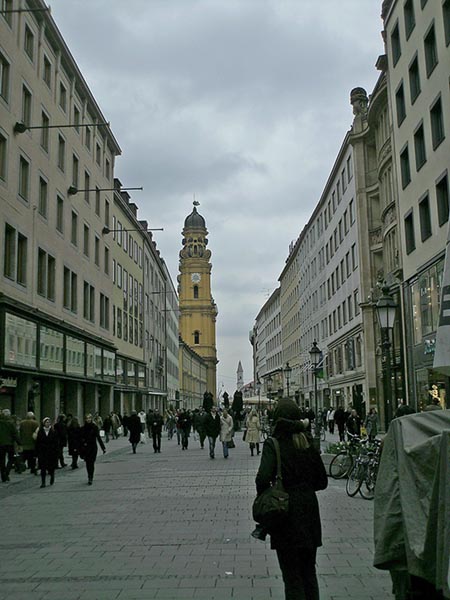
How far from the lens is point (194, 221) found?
143m

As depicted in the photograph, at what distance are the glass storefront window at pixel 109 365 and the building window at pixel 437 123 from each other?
942 inches

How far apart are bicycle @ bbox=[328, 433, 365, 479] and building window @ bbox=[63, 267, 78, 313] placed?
63.9 ft

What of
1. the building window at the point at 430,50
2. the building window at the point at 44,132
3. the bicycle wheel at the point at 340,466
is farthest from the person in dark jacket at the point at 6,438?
the building window at the point at 430,50

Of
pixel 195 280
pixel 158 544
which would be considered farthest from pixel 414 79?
pixel 195 280

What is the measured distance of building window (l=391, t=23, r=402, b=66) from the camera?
103 ft

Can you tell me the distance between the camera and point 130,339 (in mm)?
54469

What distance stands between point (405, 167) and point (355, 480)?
63.3 ft

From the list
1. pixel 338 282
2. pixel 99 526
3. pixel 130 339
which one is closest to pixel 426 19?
pixel 99 526

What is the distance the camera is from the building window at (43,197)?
30167mm

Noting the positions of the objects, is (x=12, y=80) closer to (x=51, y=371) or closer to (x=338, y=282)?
(x=51, y=371)

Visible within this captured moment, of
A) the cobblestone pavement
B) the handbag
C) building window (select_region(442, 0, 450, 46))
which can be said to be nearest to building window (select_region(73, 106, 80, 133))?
building window (select_region(442, 0, 450, 46))

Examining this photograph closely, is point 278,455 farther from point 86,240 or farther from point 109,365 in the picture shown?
point 109,365

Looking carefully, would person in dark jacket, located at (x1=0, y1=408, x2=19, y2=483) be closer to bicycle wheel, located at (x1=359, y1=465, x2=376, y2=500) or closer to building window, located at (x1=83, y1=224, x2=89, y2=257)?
bicycle wheel, located at (x1=359, y1=465, x2=376, y2=500)

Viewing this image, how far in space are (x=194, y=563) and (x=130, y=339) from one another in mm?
46614
